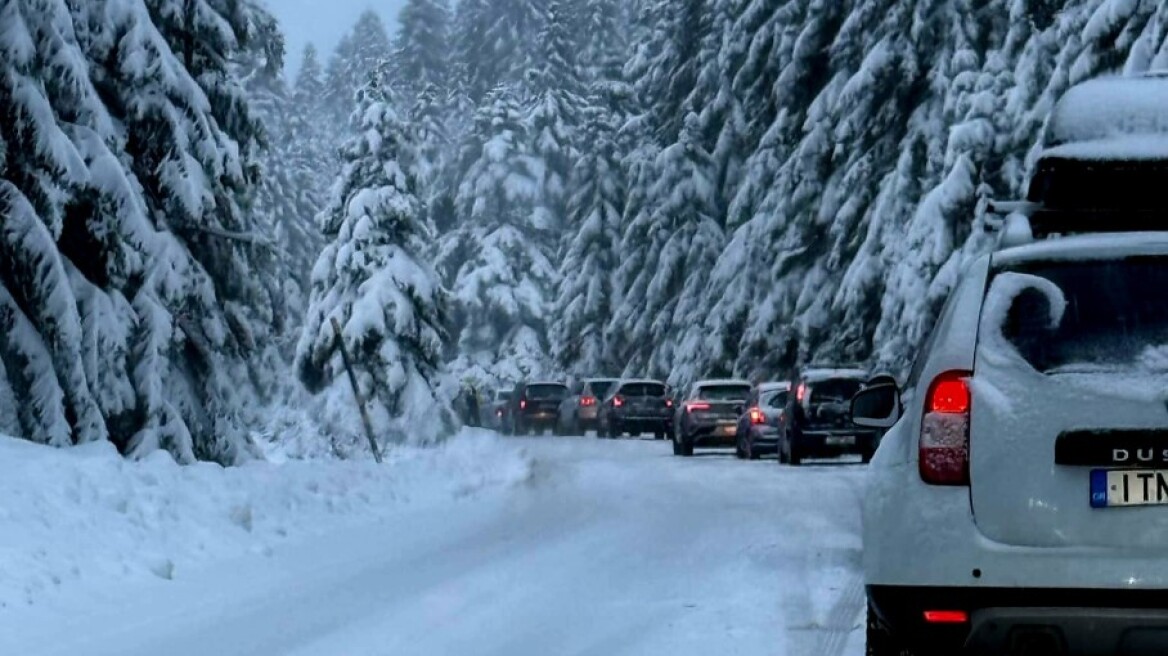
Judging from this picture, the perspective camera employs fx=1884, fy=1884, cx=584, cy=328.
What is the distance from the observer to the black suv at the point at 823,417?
30828 mm

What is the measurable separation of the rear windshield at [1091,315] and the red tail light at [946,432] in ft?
0.85

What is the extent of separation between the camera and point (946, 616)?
6527mm

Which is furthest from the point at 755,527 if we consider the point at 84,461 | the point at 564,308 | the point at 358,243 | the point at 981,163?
the point at 564,308

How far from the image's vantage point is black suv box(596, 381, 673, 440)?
51.3 metres

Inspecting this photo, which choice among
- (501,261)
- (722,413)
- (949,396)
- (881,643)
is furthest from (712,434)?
(501,261)

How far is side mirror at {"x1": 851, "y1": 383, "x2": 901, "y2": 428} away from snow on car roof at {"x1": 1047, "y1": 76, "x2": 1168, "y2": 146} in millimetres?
4748

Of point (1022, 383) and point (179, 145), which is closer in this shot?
point (1022, 383)

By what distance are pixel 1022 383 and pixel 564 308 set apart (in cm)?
6332

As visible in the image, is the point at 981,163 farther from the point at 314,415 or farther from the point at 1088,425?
the point at 1088,425

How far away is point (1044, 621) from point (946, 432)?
75 cm

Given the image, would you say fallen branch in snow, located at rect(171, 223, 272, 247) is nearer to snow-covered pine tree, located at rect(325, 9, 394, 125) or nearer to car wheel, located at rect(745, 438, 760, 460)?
car wheel, located at rect(745, 438, 760, 460)

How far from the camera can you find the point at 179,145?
23344 mm

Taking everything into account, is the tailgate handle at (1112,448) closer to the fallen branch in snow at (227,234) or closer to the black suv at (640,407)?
the fallen branch in snow at (227,234)

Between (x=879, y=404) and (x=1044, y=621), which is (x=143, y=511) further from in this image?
(x=1044, y=621)
